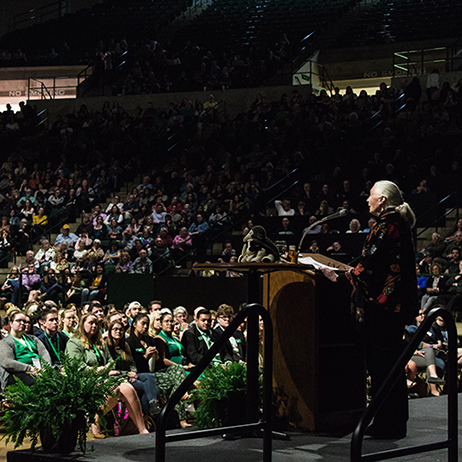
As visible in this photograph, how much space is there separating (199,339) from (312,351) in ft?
12.8

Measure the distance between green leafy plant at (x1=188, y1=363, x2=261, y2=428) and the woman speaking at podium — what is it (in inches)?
34.8

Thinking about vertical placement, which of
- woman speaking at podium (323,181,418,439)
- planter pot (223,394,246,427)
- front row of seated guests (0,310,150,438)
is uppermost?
woman speaking at podium (323,181,418,439)

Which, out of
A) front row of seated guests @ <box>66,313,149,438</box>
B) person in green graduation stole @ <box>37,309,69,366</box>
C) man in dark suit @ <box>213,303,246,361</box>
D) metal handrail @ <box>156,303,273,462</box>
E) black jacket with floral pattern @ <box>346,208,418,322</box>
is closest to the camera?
metal handrail @ <box>156,303,273,462</box>

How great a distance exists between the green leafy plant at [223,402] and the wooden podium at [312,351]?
286 mm

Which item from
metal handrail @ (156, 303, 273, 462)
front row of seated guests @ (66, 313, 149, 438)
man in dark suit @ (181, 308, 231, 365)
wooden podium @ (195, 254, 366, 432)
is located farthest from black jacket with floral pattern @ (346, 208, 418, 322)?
man in dark suit @ (181, 308, 231, 365)

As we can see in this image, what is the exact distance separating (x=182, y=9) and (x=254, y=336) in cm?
2610

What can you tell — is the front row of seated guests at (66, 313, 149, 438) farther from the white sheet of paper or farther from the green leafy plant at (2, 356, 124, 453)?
the white sheet of paper

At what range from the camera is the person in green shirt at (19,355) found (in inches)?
282

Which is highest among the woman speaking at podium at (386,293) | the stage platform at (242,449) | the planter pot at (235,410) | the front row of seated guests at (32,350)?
the woman speaking at podium at (386,293)

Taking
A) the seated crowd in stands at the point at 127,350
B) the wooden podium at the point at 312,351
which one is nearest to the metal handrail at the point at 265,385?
Answer: the wooden podium at the point at 312,351

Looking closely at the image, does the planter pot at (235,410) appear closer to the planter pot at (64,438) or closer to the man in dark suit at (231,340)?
the planter pot at (64,438)

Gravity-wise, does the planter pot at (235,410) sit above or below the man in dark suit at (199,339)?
below

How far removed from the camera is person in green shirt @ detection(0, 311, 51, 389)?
7.17 m

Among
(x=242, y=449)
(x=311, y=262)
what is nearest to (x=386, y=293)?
(x=311, y=262)
